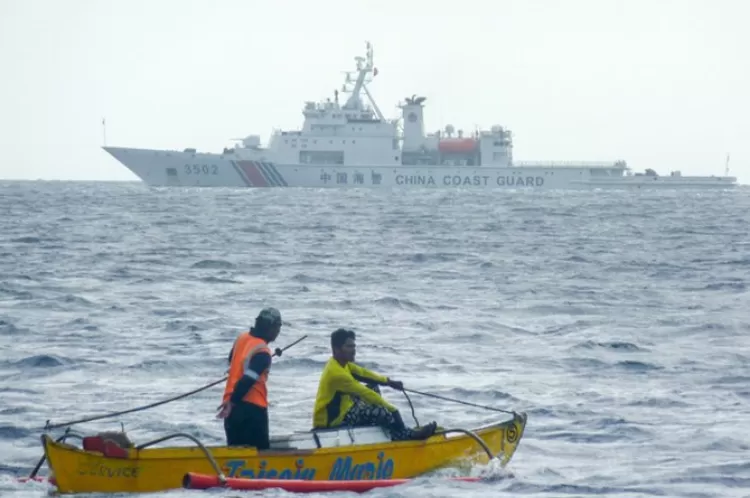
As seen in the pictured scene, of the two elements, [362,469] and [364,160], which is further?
[364,160]

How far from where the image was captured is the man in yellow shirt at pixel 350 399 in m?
11.2

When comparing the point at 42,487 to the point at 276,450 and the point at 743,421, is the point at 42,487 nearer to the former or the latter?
the point at 276,450

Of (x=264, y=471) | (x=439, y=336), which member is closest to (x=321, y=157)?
(x=439, y=336)

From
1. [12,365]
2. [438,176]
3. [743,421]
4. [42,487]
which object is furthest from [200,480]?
[438,176]

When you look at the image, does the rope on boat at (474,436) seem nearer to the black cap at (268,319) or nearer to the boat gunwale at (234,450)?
the boat gunwale at (234,450)

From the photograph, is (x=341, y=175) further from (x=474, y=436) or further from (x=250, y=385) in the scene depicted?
(x=250, y=385)

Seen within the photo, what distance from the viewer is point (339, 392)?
37.3 feet

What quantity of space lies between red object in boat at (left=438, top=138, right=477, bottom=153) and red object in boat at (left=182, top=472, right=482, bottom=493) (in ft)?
295

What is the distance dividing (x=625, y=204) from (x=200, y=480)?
73.6 meters

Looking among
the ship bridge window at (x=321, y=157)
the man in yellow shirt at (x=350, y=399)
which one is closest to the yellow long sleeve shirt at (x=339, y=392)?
Answer: the man in yellow shirt at (x=350, y=399)

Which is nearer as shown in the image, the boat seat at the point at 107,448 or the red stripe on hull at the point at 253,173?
the boat seat at the point at 107,448

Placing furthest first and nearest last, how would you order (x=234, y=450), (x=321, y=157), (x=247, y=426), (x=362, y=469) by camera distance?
(x=321, y=157)
(x=362, y=469)
(x=247, y=426)
(x=234, y=450)

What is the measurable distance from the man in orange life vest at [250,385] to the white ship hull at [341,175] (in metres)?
84.2

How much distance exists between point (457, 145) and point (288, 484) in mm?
90751
